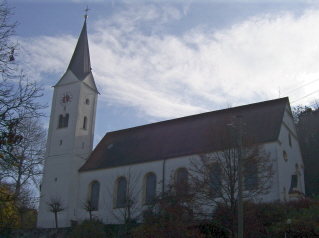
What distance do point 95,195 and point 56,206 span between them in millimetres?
3908

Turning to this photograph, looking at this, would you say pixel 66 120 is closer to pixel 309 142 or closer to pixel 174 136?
pixel 174 136

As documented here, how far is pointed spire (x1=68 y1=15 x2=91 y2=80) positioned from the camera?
47.1 m

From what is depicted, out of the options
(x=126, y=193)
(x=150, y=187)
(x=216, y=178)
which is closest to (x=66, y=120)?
(x=126, y=193)

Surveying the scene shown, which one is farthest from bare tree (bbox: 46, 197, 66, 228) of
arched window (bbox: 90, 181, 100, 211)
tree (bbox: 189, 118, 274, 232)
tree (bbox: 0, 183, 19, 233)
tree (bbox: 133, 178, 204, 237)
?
tree (bbox: 0, 183, 19, 233)

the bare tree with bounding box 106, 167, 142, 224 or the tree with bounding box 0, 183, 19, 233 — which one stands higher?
the bare tree with bounding box 106, 167, 142, 224

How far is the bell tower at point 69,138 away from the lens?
4103 centimetres

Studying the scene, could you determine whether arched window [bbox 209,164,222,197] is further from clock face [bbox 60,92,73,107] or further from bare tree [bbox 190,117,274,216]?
clock face [bbox 60,92,73,107]

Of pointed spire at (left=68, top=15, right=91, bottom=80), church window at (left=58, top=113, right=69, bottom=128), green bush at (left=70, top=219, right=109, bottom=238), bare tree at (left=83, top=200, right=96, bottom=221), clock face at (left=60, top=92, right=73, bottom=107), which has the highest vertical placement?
pointed spire at (left=68, top=15, right=91, bottom=80)

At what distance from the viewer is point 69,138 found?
4359 cm

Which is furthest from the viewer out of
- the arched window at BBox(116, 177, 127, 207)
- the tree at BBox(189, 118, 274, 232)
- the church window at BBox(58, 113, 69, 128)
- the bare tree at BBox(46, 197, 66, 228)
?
the church window at BBox(58, 113, 69, 128)

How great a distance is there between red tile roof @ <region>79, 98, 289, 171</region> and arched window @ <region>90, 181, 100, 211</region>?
1846 mm

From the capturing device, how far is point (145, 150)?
40156 mm

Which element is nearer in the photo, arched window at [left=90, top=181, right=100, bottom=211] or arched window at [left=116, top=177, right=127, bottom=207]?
arched window at [left=116, top=177, right=127, bottom=207]

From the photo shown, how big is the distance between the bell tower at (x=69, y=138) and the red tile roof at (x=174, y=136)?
1.81 m
